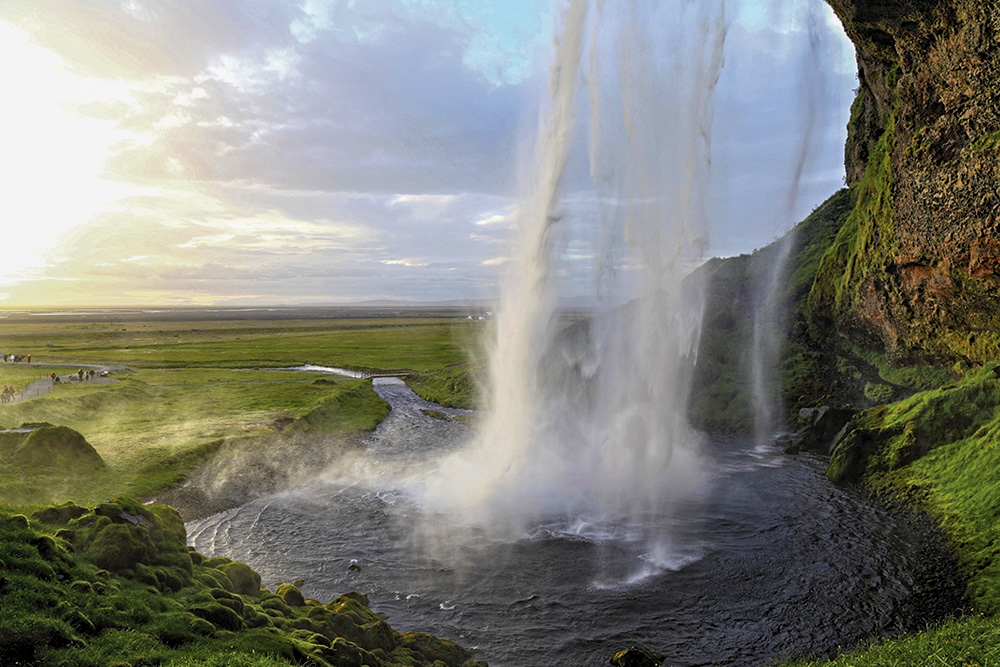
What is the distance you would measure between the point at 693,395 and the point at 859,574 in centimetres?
3473

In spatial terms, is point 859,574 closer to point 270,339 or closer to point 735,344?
point 735,344

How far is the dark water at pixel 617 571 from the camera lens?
20.0 meters

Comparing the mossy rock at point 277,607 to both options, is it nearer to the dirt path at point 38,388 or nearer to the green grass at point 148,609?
the green grass at point 148,609

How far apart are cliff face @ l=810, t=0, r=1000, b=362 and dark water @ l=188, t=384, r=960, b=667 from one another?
586 inches

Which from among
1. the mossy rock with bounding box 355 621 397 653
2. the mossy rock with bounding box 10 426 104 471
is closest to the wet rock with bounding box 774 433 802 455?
the mossy rock with bounding box 355 621 397 653

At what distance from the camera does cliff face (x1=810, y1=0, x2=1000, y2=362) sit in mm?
29734

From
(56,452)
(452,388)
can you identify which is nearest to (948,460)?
(452,388)

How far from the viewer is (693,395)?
57.9m

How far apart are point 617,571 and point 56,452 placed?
3452 cm

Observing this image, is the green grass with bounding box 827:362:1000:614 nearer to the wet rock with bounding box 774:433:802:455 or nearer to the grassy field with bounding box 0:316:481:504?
the wet rock with bounding box 774:433:802:455

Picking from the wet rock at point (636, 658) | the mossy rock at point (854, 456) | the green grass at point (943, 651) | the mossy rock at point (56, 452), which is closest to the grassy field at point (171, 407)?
the mossy rock at point (56, 452)

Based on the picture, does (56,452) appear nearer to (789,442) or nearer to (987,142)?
(789,442)

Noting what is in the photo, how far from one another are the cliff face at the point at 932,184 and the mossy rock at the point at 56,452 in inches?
2198

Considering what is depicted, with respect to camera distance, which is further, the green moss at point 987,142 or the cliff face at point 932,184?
the cliff face at point 932,184
